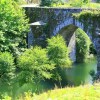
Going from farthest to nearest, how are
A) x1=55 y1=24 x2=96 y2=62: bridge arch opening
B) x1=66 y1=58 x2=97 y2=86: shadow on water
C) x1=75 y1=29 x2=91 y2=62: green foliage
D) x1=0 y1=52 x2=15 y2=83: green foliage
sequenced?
x1=75 y1=29 x2=91 y2=62: green foliage
x1=55 y1=24 x2=96 y2=62: bridge arch opening
x1=66 y1=58 x2=97 y2=86: shadow on water
x1=0 y1=52 x2=15 y2=83: green foliage

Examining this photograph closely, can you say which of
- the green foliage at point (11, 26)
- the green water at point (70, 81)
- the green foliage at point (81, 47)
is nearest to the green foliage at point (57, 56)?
the green water at point (70, 81)

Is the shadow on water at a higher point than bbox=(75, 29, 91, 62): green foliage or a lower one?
lower

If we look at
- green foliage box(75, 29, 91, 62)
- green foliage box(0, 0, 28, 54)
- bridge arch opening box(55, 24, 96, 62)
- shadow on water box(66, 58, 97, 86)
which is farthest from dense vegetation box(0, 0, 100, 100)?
green foliage box(75, 29, 91, 62)

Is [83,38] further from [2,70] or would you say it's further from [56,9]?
[2,70]

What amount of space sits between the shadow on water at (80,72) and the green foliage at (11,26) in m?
4.78

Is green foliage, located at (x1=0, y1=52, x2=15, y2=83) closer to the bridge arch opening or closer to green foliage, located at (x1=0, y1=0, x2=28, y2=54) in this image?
green foliage, located at (x1=0, y1=0, x2=28, y2=54)

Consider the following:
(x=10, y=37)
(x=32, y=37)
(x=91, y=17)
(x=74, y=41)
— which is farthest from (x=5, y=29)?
(x=74, y=41)

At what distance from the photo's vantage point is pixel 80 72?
3006cm

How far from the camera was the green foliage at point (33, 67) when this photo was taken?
22531 mm

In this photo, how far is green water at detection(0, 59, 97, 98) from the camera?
75.2 ft

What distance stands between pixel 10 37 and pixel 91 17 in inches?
263

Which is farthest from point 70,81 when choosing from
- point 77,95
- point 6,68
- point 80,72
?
point 77,95

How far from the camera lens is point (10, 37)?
28203 mm

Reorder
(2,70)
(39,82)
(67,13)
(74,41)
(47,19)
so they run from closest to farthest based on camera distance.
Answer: (2,70) → (39,82) → (67,13) → (47,19) → (74,41)
